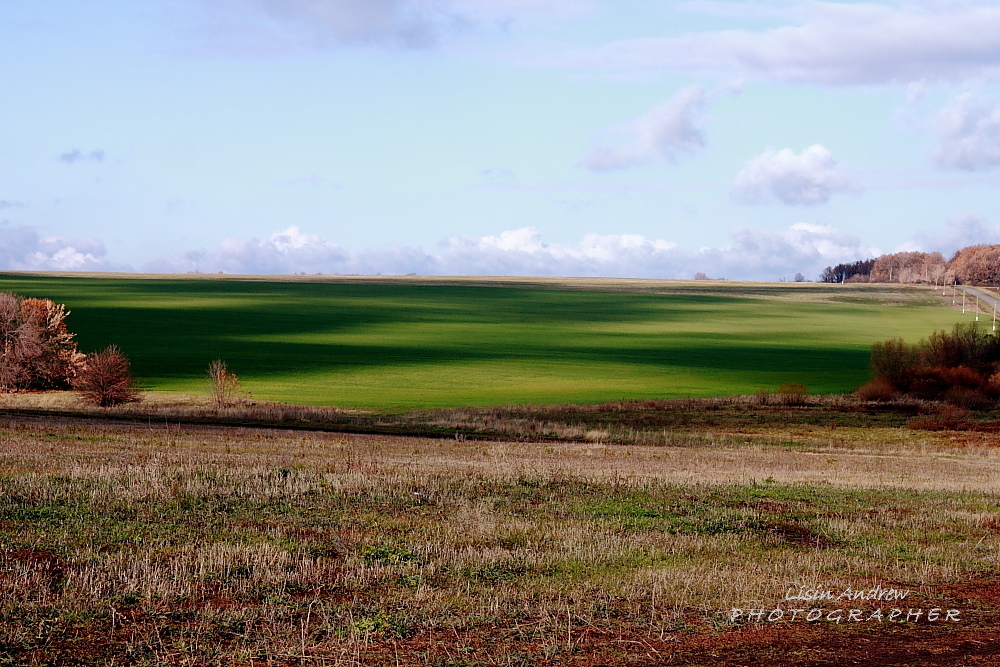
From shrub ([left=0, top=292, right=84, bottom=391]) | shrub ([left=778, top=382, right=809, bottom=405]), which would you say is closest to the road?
shrub ([left=778, top=382, right=809, bottom=405])

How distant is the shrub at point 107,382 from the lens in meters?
60.9

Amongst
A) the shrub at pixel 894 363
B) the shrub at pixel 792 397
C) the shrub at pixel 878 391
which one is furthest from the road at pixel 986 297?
the shrub at pixel 792 397

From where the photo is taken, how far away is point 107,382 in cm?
6138

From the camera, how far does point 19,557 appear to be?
1319cm

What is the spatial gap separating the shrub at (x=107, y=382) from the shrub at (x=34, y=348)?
397 inches

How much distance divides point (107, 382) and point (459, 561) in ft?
174

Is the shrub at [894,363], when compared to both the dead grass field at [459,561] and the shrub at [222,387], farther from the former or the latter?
the dead grass field at [459,561]

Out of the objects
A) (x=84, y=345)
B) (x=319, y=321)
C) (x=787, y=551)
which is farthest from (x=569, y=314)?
(x=787, y=551)

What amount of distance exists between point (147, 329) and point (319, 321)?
24532 millimetres

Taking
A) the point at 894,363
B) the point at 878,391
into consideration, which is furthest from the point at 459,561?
the point at 894,363

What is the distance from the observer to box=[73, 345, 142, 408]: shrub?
60.9 meters

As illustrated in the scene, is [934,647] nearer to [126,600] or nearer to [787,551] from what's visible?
[787,551]

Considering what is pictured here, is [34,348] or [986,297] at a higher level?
[986,297]

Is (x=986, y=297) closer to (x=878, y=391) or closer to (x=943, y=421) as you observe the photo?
(x=878, y=391)
